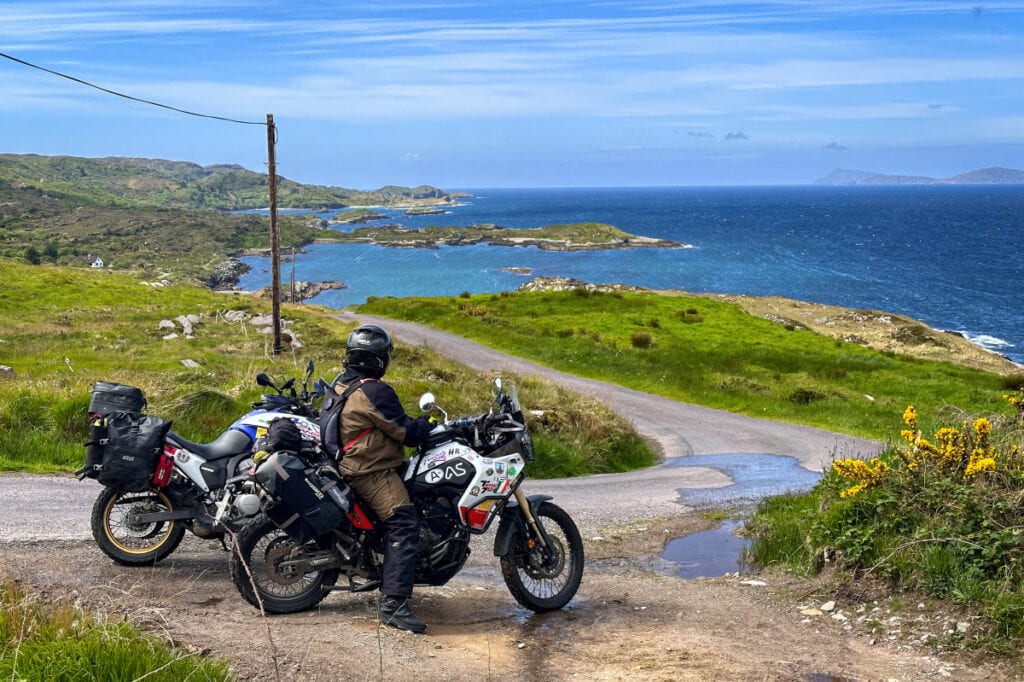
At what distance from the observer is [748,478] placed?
17172 mm

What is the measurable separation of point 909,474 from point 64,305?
56.4 metres

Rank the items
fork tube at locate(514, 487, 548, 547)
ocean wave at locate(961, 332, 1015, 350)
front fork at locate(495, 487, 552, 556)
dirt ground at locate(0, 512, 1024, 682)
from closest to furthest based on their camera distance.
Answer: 1. dirt ground at locate(0, 512, 1024, 682)
2. front fork at locate(495, 487, 552, 556)
3. fork tube at locate(514, 487, 548, 547)
4. ocean wave at locate(961, 332, 1015, 350)

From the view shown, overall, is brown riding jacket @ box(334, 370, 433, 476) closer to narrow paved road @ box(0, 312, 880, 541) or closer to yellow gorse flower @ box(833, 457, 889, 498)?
narrow paved road @ box(0, 312, 880, 541)

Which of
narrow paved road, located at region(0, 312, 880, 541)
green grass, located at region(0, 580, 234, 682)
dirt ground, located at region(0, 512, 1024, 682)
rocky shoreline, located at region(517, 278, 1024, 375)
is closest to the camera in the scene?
green grass, located at region(0, 580, 234, 682)

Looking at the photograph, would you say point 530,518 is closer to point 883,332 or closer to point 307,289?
point 883,332

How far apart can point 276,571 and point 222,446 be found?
1.61 m

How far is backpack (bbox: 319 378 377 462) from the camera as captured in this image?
7078 mm

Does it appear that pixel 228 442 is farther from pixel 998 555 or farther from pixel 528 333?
pixel 528 333

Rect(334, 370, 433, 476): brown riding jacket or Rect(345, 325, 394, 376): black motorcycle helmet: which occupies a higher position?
Result: Rect(345, 325, 394, 376): black motorcycle helmet

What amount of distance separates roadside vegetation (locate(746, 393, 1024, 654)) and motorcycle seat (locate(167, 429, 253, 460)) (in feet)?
19.8

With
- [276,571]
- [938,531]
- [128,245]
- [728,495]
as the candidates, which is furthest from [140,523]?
[128,245]

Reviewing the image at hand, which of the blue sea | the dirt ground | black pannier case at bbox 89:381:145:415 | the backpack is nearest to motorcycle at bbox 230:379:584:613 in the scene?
the backpack

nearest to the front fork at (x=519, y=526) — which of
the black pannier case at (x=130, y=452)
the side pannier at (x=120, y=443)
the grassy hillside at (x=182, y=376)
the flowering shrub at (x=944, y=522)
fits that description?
the black pannier case at (x=130, y=452)

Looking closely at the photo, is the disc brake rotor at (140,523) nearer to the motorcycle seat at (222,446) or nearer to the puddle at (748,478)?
the motorcycle seat at (222,446)
